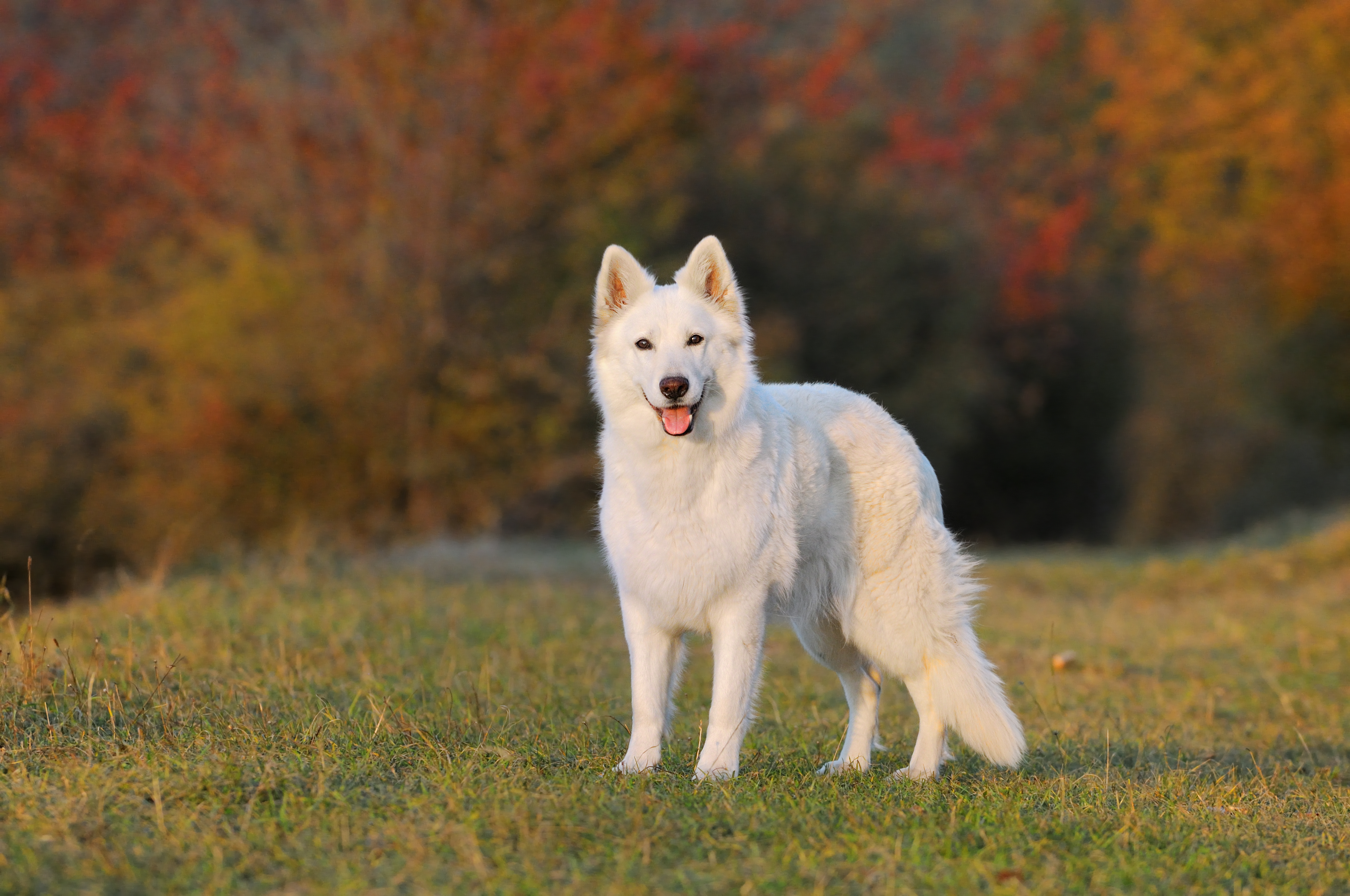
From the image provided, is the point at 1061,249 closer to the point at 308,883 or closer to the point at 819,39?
the point at 819,39

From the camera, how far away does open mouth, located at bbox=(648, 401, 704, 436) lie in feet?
17.0

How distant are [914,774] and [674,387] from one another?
1892 millimetres

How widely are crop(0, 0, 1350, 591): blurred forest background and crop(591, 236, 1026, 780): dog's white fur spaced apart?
934 centimetres

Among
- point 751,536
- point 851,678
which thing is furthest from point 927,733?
point 751,536

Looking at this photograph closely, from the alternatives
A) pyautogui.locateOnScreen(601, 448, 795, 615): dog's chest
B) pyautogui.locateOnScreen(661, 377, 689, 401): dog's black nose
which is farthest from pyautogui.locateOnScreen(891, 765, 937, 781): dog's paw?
pyautogui.locateOnScreen(661, 377, 689, 401): dog's black nose

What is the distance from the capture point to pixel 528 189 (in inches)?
851

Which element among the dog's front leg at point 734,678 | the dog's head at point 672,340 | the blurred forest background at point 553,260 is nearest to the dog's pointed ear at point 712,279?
the dog's head at point 672,340

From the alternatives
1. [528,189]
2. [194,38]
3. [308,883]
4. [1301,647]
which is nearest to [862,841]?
[308,883]

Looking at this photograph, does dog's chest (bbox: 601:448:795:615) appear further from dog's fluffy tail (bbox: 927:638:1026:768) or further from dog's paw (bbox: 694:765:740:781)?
dog's fluffy tail (bbox: 927:638:1026:768)

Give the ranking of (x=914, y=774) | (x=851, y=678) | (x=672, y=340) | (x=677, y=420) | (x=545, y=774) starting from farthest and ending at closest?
(x=851, y=678) → (x=914, y=774) → (x=672, y=340) → (x=677, y=420) → (x=545, y=774)

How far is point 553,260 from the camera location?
22.0 metres

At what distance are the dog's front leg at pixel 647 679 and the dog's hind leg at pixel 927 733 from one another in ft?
3.48

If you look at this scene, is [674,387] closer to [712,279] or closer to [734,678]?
[712,279]

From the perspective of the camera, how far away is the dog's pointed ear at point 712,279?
5531 mm
